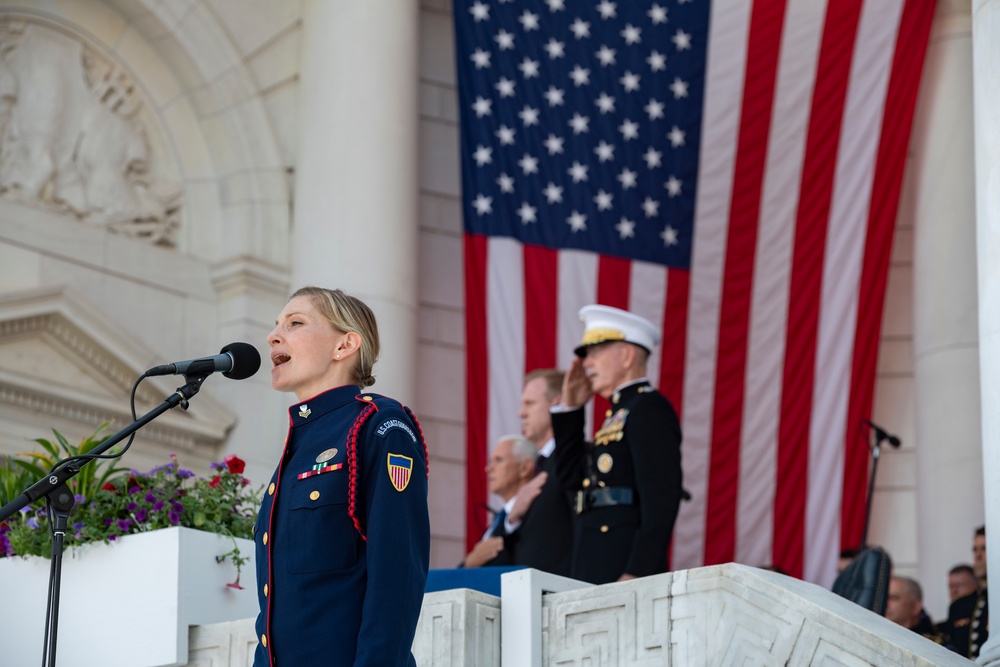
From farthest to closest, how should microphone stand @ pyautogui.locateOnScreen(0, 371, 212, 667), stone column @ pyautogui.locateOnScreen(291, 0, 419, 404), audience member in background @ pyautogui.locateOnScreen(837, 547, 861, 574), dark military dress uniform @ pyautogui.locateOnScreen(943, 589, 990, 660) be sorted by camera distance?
1. audience member in background @ pyautogui.locateOnScreen(837, 547, 861, 574)
2. stone column @ pyautogui.locateOnScreen(291, 0, 419, 404)
3. dark military dress uniform @ pyautogui.locateOnScreen(943, 589, 990, 660)
4. microphone stand @ pyautogui.locateOnScreen(0, 371, 212, 667)

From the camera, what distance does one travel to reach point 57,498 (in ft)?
13.3

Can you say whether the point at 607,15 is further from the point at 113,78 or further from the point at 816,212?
the point at 113,78

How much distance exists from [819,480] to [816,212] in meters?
1.88

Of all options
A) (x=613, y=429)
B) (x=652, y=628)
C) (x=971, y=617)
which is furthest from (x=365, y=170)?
(x=652, y=628)

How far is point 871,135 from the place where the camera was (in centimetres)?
1080

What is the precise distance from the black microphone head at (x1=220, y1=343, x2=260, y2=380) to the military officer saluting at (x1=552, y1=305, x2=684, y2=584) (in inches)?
86.9

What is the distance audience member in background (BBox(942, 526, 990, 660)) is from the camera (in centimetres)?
792

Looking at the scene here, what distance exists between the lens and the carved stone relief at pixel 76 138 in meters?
9.47

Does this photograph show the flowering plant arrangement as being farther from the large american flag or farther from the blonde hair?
the large american flag

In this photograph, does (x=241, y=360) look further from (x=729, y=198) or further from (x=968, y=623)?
(x=729, y=198)

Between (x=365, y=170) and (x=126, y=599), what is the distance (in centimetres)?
567

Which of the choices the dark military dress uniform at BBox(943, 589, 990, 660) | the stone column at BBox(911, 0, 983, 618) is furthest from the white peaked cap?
the stone column at BBox(911, 0, 983, 618)

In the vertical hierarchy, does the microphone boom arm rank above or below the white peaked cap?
below

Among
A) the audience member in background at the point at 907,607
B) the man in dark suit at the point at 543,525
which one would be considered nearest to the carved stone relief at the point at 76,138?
the man in dark suit at the point at 543,525
